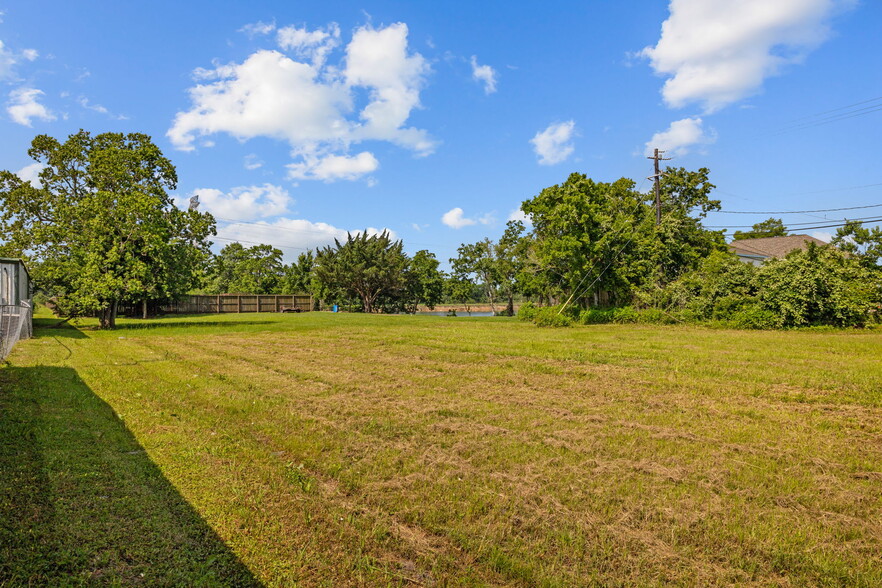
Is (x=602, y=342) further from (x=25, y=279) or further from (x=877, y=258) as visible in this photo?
(x=25, y=279)

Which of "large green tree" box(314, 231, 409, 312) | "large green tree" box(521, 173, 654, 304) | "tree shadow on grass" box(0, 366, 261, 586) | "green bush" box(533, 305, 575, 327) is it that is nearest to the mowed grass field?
"tree shadow on grass" box(0, 366, 261, 586)

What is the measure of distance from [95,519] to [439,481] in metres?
2.26

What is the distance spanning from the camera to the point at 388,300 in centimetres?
4428

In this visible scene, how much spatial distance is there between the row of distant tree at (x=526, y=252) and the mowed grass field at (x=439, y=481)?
11.3 meters

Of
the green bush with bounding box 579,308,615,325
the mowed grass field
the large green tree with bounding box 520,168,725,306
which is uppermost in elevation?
the large green tree with bounding box 520,168,725,306

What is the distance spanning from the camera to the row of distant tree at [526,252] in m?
16.3

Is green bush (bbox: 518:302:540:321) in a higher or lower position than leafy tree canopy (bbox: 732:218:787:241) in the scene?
lower

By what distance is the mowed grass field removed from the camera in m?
2.45

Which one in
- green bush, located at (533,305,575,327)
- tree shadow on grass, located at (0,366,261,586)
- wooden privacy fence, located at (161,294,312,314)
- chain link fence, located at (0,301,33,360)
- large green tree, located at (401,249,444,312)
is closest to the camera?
tree shadow on grass, located at (0,366,261,586)

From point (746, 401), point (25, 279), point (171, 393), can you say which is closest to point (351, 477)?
point (171, 393)

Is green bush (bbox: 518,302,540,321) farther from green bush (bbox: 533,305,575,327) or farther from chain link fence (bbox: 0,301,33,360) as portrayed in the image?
chain link fence (bbox: 0,301,33,360)

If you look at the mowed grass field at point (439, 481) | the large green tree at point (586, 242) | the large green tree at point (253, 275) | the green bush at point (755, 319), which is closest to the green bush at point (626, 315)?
the large green tree at point (586, 242)

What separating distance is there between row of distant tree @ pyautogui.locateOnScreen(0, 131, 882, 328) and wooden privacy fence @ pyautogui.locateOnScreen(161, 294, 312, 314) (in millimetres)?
3474

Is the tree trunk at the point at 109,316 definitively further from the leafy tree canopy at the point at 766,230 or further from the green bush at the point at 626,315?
the leafy tree canopy at the point at 766,230
